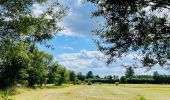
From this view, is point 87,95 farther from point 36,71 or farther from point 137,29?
point 137,29

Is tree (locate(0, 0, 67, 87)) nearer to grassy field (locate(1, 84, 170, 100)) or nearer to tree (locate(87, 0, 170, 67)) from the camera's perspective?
tree (locate(87, 0, 170, 67))

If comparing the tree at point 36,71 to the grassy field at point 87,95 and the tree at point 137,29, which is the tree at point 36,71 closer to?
the grassy field at point 87,95

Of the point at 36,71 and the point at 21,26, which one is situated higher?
the point at 36,71

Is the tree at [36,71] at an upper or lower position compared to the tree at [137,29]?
upper

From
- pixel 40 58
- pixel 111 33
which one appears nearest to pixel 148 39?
pixel 111 33

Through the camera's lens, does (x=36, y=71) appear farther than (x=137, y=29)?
Yes

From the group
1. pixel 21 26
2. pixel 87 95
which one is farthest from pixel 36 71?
pixel 21 26

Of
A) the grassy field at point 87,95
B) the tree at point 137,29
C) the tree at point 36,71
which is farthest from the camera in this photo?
the tree at point 36,71

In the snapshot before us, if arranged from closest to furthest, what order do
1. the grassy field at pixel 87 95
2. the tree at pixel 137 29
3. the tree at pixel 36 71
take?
the tree at pixel 137 29, the grassy field at pixel 87 95, the tree at pixel 36 71

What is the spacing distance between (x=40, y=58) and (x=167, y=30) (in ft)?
443

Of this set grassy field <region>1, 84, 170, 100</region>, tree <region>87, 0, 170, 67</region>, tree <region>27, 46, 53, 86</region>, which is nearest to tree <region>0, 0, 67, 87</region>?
tree <region>87, 0, 170, 67</region>

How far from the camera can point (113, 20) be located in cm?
1594

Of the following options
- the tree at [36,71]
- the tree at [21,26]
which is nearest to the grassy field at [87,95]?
the tree at [36,71]

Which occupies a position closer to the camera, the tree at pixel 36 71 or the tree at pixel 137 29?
the tree at pixel 137 29
